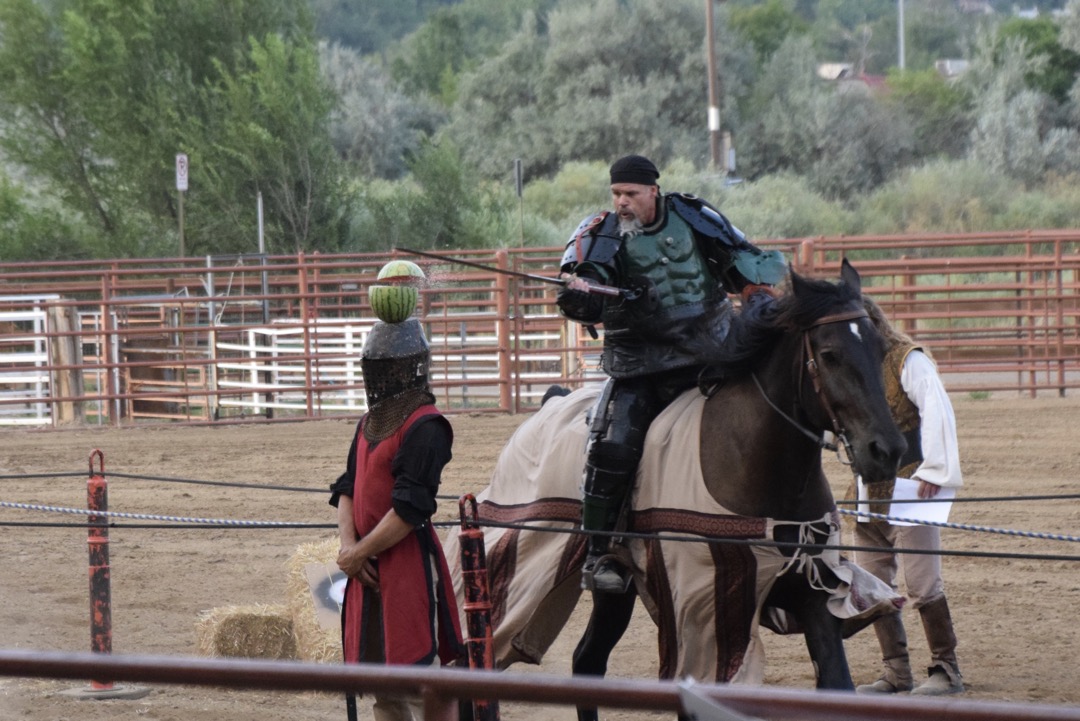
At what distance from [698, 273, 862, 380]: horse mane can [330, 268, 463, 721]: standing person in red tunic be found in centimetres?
107

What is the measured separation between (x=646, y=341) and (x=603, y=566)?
0.78 meters

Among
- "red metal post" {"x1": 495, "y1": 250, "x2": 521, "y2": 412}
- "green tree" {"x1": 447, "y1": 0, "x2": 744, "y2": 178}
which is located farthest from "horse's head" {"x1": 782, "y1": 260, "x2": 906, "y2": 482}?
"green tree" {"x1": 447, "y1": 0, "x2": 744, "y2": 178}

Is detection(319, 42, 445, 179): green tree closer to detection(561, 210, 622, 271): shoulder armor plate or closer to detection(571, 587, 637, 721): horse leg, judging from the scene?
detection(561, 210, 622, 271): shoulder armor plate

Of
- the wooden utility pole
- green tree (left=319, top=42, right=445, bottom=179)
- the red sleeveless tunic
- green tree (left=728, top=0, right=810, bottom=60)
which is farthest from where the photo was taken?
green tree (left=728, top=0, right=810, bottom=60)

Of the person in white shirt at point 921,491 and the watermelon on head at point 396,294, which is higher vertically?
the watermelon on head at point 396,294

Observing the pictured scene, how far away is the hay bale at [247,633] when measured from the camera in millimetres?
6656

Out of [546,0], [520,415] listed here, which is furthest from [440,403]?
[546,0]

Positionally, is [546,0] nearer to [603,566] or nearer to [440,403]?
[440,403]

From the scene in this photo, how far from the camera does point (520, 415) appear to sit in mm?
15250

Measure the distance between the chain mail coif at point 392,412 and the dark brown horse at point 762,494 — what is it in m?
0.82

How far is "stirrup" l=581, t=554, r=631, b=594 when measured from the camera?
498 centimetres

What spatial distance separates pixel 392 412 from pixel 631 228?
134 centimetres

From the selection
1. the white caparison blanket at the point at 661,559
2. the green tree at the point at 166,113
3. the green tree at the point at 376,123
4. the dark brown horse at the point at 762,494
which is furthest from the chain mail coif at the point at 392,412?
the green tree at the point at 376,123

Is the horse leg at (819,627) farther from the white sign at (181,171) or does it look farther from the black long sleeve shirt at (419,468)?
the white sign at (181,171)
